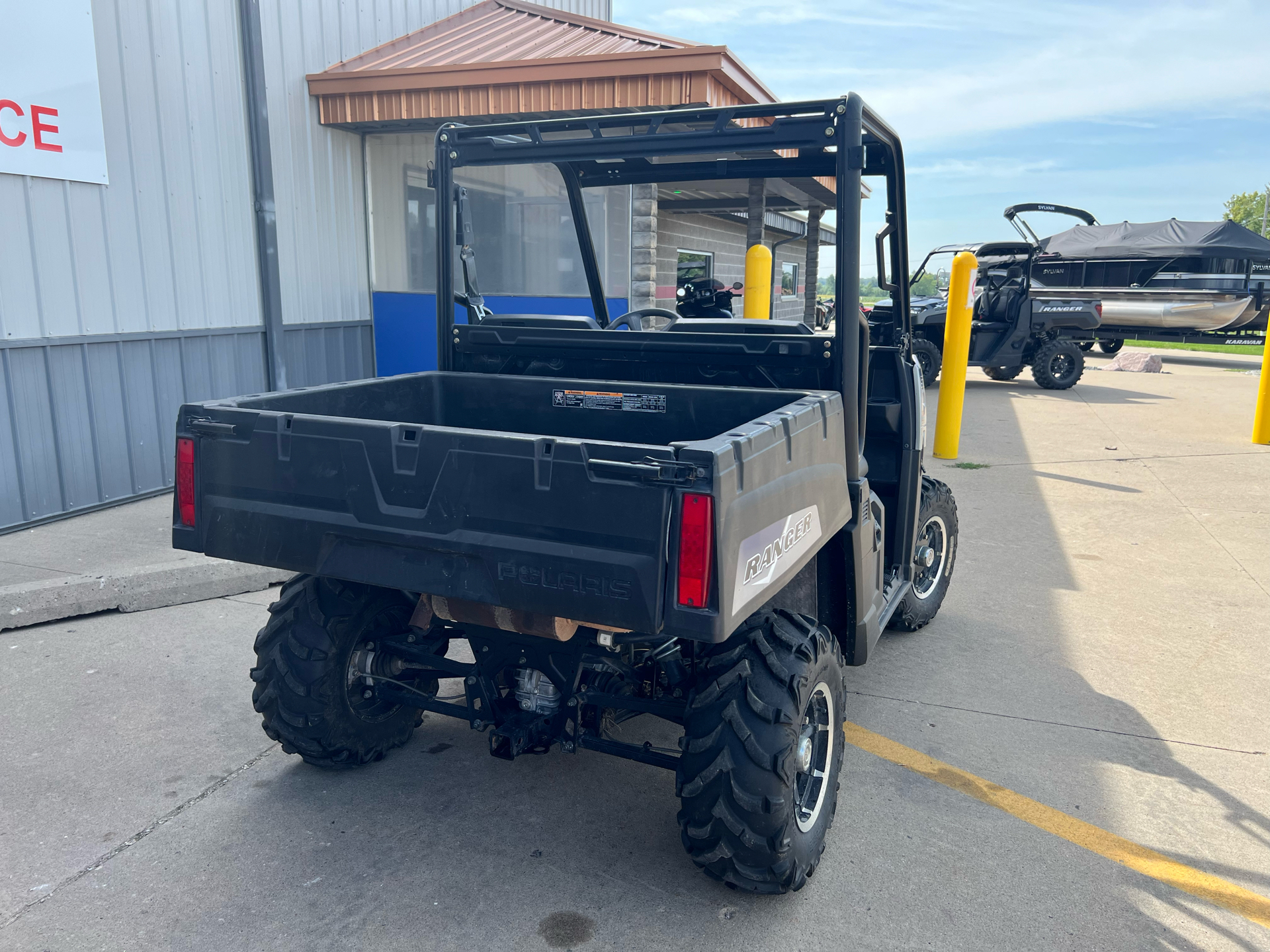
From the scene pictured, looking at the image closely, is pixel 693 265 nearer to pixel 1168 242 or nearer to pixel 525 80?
pixel 1168 242

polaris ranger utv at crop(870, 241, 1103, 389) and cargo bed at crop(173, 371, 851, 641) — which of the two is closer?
cargo bed at crop(173, 371, 851, 641)

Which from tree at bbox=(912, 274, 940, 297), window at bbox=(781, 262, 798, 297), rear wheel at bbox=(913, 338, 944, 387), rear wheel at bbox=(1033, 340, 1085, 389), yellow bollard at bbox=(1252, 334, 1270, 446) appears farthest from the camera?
window at bbox=(781, 262, 798, 297)

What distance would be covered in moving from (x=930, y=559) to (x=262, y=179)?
6.08 meters

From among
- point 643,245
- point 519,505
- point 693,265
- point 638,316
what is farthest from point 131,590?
point 693,265

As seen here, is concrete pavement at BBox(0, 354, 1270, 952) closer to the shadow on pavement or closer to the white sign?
the shadow on pavement

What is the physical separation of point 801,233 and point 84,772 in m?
25.5

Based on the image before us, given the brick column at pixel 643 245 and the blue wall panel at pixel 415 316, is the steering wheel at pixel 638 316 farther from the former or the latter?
the brick column at pixel 643 245

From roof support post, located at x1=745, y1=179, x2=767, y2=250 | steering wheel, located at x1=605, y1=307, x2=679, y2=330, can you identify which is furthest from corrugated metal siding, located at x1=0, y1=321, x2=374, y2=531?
roof support post, located at x1=745, y1=179, x2=767, y2=250

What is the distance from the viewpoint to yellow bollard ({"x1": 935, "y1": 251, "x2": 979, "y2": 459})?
974cm

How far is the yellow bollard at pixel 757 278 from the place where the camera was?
10.3m

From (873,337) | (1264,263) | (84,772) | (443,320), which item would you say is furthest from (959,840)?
(1264,263)

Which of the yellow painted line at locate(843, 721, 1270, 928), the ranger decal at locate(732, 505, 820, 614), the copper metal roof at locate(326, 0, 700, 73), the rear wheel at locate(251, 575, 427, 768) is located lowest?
the yellow painted line at locate(843, 721, 1270, 928)

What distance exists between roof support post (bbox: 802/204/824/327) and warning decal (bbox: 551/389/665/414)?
20.1 meters

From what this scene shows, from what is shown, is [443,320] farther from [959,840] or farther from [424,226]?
[424,226]
